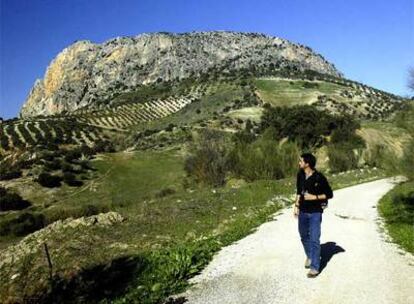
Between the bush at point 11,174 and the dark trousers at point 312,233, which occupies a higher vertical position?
the bush at point 11,174

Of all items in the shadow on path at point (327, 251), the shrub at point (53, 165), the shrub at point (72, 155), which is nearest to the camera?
the shadow on path at point (327, 251)

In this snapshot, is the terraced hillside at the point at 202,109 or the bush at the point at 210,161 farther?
the terraced hillside at the point at 202,109

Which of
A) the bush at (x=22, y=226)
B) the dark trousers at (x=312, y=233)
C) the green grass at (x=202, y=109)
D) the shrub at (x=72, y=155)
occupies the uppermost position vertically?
the green grass at (x=202, y=109)

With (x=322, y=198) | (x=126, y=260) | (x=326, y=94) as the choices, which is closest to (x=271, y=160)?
(x=126, y=260)

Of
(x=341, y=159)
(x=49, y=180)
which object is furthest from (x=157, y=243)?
(x=49, y=180)

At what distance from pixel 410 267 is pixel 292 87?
136 meters

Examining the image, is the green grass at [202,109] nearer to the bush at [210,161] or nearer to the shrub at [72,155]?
the shrub at [72,155]

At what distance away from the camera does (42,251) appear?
1633cm

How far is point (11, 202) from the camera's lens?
1845 inches

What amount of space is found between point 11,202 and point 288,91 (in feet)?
333

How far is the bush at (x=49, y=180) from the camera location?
54.2 metres

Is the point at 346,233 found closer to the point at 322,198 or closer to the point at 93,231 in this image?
the point at 322,198

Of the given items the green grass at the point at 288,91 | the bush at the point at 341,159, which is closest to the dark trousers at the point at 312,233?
the bush at the point at 341,159

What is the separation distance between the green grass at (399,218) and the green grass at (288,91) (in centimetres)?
10461
